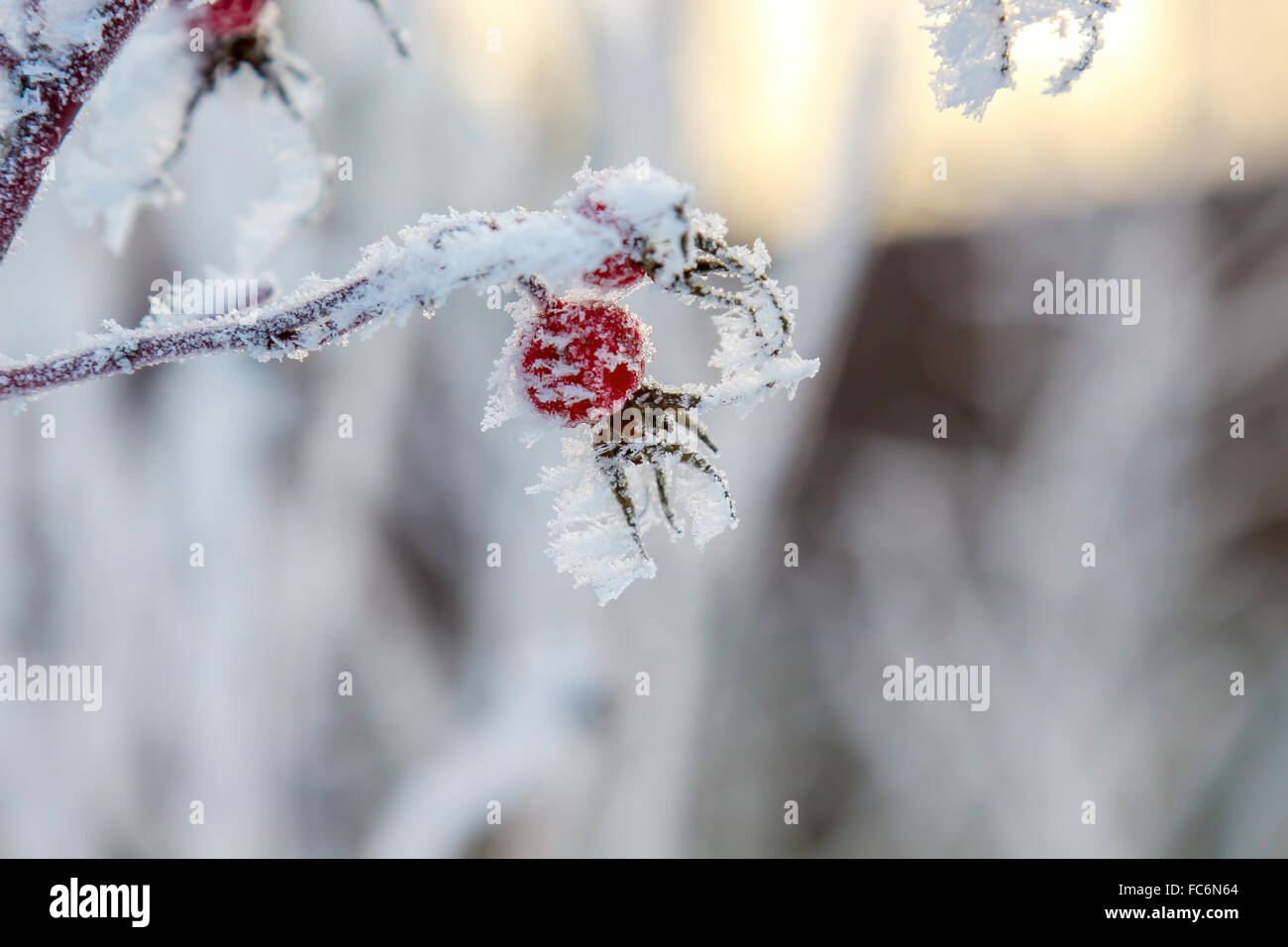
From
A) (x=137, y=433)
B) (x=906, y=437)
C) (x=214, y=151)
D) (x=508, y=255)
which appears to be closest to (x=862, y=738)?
(x=906, y=437)

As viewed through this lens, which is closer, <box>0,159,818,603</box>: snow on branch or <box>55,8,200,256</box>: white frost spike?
<box>0,159,818,603</box>: snow on branch

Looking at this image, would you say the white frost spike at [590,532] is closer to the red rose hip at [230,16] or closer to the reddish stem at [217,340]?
the reddish stem at [217,340]

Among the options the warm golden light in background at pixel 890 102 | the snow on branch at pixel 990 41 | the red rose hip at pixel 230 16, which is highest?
the warm golden light in background at pixel 890 102

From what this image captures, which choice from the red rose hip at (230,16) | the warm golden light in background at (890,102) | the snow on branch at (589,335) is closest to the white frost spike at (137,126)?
the red rose hip at (230,16)

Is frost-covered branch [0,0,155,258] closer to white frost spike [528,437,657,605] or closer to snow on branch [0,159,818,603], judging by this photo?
snow on branch [0,159,818,603]

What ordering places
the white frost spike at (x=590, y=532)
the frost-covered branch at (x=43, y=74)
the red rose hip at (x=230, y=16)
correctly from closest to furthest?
the frost-covered branch at (x=43, y=74)
the white frost spike at (x=590, y=532)
the red rose hip at (x=230, y=16)

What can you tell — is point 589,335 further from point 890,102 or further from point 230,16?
point 890,102

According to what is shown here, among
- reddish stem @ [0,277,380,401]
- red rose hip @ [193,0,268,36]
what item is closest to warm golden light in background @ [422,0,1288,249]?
red rose hip @ [193,0,268,36]

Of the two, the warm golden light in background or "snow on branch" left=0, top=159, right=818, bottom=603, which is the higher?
the warm golden light in background
